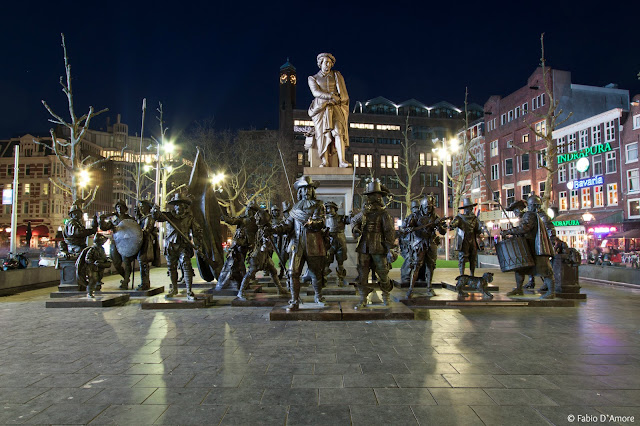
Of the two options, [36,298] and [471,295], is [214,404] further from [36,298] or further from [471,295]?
[36,298]

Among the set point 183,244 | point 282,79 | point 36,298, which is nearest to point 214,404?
point 183,244

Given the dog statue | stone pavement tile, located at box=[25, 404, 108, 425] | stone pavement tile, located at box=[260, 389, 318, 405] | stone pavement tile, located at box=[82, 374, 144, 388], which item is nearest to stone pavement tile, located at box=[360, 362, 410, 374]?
stone pavement tile, located at box=[260, 389, 318, 405]

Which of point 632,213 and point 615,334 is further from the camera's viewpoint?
point 632,213

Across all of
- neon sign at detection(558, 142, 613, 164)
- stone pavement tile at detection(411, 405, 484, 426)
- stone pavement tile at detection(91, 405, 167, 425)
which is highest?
neon sign at detection(558, 142, 613, 164)

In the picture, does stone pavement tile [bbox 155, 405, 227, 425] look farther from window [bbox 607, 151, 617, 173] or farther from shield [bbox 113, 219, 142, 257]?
window [bbox 607, 151, 617, 173]

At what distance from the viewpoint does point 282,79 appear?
249ft

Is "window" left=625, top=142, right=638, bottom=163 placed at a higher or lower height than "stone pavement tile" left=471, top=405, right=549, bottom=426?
higher

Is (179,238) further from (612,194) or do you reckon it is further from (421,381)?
(612,194)

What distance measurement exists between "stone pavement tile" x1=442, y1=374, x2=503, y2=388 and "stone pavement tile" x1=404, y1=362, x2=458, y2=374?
155 millimetres

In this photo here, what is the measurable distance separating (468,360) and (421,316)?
9.63 feet

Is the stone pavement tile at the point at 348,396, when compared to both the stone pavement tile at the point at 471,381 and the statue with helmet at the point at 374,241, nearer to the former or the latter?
the stone pavement tile at the point at 471,381

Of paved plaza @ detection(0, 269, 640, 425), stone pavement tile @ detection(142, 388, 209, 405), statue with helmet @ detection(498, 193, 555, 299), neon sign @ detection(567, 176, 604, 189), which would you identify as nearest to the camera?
paved plaza @ detection(0, 269, 640, 425)

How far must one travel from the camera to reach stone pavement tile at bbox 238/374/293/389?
14.0ft

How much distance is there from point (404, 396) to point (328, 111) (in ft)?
34.6
